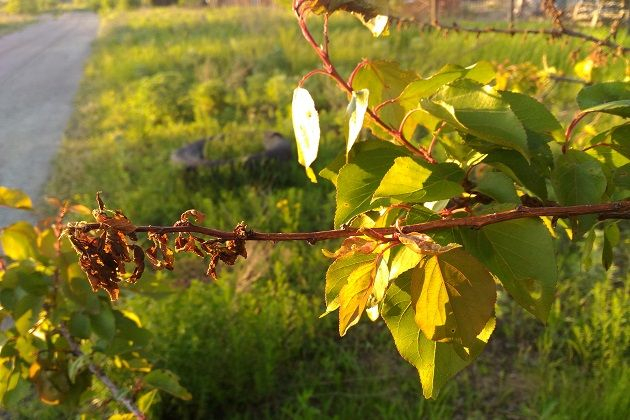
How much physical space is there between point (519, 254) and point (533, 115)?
0.16 m

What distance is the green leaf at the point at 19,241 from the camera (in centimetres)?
142

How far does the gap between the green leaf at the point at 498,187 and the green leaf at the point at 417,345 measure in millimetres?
119

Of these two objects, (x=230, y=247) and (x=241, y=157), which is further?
(x=241, y=157)

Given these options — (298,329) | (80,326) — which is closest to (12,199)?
(80,326)

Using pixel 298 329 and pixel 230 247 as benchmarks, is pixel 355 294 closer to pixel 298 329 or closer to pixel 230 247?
pixel 230 247

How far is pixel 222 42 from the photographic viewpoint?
407 inches

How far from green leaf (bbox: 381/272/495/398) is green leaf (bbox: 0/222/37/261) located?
115cm

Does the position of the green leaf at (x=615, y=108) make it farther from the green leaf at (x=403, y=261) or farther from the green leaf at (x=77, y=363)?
the green leaf at (x=77, y=363)

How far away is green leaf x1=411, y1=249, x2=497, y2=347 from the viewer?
495 millimetres

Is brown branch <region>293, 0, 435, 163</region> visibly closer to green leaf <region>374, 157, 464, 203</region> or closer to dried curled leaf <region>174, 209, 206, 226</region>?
green leaf <region>374, 157, 464, 203</region>

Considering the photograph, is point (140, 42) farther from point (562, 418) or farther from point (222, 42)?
point (562, 418)

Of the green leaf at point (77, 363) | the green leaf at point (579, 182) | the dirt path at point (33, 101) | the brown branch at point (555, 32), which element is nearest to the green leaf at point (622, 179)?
the green leaf at point (579, 182)

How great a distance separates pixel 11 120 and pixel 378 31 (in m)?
7.86

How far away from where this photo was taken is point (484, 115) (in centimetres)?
51
